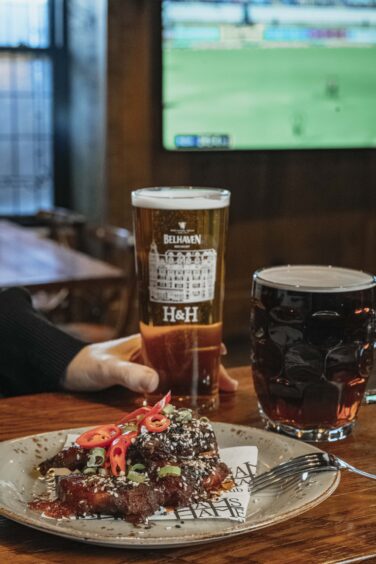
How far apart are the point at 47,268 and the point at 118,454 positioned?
2586mm

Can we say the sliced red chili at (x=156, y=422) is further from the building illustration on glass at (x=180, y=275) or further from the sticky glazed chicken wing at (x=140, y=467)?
the building illustration on glass at (x=180, y=275)

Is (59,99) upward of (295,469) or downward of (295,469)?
upward

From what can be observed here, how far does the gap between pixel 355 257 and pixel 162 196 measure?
4693mm

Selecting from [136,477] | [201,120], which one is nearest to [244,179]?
[201,120]

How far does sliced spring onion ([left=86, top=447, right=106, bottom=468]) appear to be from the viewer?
0.84m

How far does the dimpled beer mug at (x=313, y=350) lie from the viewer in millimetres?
999

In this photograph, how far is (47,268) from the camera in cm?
338

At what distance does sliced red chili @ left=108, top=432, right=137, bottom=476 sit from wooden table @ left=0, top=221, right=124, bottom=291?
2.21m

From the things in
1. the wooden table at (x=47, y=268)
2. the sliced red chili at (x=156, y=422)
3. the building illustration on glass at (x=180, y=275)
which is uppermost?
the building illustration on glass at (x=180, y=275)

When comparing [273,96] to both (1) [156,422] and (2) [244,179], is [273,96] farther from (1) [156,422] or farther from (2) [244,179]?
(1) [156,422]

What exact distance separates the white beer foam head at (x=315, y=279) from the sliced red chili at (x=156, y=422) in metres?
0.21

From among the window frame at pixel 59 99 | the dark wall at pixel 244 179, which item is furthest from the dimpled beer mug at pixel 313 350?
the window frame at pixel 59 99

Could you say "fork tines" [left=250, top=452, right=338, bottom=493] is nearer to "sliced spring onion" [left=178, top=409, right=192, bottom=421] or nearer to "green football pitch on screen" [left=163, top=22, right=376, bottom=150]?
"sliced spring onion" [left=178, top=409, right=192, bottom=421]

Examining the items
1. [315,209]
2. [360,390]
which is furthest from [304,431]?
[315,209]
